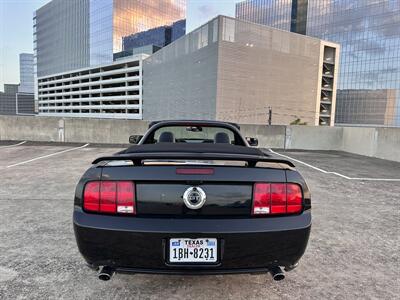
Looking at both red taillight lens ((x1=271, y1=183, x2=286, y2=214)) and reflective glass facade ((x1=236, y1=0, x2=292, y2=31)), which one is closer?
red taillight lens ((x1=271, y1=183, x2=286, y2=214))

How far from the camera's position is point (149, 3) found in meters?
104

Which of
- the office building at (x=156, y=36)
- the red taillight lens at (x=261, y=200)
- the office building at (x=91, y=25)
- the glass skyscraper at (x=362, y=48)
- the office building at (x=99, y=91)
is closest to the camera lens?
the red taillight lens at (x=261, y=200)

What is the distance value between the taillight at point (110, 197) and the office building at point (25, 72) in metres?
200

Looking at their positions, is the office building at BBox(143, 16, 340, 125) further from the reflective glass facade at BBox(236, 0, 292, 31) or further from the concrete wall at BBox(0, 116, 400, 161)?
the concrete wall at BBox(0, 116, 400, 161)

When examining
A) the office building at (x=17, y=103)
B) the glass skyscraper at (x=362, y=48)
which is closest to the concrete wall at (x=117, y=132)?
the glass skyscraper at (x=362, y=48)

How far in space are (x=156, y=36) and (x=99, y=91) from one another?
88.4 ft

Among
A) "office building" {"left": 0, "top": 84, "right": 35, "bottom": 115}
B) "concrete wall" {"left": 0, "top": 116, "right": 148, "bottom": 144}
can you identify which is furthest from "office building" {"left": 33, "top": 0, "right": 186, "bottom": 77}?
"concrete wall" {"left": 0, "top": 116, "right": 148, "bottom": 144}

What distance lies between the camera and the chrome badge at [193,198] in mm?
2141

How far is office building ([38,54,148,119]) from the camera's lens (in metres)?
79.1

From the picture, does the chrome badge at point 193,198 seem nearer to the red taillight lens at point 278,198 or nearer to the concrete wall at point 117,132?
the red taillight lens at point 278,198

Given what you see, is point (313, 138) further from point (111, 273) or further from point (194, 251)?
point (111, 273)

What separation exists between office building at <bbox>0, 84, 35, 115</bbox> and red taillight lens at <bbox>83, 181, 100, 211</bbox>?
158 m

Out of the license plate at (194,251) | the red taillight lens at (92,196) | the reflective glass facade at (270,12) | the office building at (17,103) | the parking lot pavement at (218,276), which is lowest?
the parking lot pavement at (218,276)

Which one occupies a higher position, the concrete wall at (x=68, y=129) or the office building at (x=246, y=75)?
the office building at (x=246, y=75)
